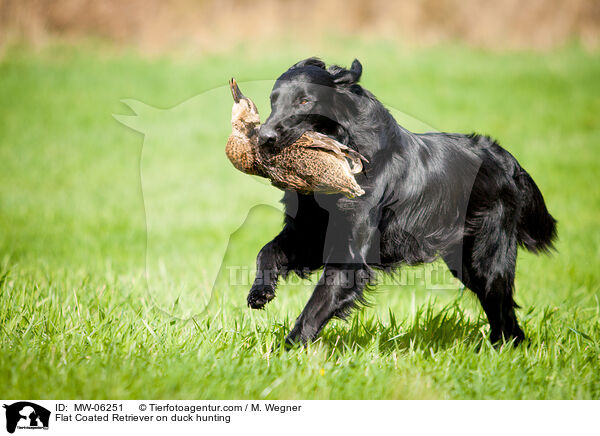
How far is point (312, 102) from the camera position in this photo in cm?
323

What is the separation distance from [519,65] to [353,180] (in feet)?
37.9

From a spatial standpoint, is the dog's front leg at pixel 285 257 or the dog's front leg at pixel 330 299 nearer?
the dog's front leg at pixel 330 299

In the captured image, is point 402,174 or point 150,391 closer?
point 150,391

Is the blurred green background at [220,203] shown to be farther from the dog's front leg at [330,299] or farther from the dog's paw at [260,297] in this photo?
the dog's paw at [260,297]

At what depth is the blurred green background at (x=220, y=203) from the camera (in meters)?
3.05

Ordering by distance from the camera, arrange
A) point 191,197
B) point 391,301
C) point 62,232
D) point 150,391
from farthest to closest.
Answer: point 191,197 → point 62,232 → point 391,301 → point 150,391

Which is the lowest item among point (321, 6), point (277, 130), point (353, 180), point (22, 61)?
point (353, 180)

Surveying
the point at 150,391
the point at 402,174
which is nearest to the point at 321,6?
the point at 402,174

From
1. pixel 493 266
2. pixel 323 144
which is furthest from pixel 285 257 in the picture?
pixel 493 266

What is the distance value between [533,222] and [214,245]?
4040 millimetres

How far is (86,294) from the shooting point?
4.34 meters

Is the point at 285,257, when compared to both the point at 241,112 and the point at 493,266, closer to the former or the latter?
the point at 241,112

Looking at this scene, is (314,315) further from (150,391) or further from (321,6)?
(321,6)
